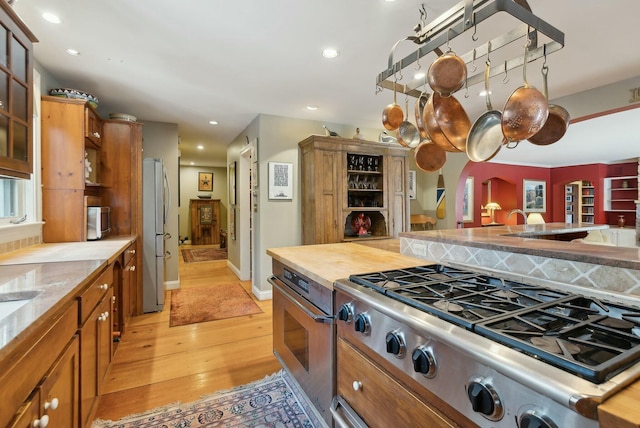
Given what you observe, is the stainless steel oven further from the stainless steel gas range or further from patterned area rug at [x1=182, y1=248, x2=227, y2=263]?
patterned area rug at [x1=182, y1=248, x2=227, y2=263]

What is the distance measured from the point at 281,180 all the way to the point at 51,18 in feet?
8.37

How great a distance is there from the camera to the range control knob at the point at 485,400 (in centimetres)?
65

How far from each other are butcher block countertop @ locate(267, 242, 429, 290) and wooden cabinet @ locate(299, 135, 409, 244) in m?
1.65

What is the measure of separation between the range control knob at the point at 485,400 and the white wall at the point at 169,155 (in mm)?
4305

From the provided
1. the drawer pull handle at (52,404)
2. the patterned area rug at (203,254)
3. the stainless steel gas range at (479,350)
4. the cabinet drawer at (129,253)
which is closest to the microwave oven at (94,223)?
the cabinet drawer at (129,253)

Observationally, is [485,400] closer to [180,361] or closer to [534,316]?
[534,316]

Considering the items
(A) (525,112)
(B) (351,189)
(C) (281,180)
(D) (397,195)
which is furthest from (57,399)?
(D) (397,195)

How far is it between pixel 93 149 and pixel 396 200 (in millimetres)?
3706

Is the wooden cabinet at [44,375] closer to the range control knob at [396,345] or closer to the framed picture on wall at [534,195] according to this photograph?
the range control knob at [396,345]

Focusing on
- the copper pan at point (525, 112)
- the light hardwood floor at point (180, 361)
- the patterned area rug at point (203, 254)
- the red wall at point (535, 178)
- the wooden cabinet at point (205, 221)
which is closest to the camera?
the copper pan at point (525, 112)

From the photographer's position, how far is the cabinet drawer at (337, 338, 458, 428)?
0.87m

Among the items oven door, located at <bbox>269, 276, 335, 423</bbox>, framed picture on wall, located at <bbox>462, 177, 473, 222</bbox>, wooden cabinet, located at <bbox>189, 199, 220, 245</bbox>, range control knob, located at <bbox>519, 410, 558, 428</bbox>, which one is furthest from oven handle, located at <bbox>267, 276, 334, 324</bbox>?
wooden cabinet, located at <bbox>189, 199, 220, 245</bbox>

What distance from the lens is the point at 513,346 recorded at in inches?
26.6

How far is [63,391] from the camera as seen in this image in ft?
3.81
